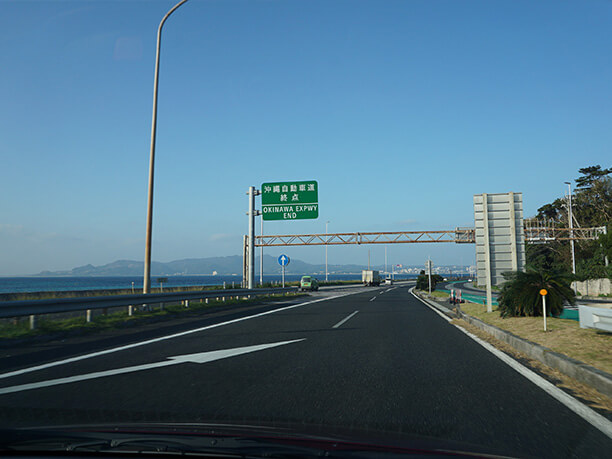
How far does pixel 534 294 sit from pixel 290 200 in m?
16.6

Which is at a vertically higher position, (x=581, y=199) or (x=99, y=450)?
(x=581, y=199)

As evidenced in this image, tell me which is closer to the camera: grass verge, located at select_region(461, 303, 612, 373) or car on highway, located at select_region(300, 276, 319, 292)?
grass verge, located at select_region(461, 303, 612, 373)

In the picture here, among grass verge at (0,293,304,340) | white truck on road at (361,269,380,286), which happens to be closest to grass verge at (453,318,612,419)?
grass verge at (0,293,304,340)

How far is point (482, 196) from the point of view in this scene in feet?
49.6

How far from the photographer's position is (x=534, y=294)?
493 inches

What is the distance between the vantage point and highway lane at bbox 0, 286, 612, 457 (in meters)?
3.98

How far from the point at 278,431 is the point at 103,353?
19.2 ft

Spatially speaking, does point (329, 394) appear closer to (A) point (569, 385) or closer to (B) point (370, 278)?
(A) point (569, 385)

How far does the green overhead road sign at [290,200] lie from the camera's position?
2712 centimetres

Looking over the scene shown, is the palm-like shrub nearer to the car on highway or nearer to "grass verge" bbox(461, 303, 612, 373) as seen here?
"grass verge" bbox(461, 303, 612, 373)

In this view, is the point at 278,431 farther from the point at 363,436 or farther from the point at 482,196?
the point at 482,196

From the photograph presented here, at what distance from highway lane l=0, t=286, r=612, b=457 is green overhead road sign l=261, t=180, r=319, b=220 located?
61.0 ft

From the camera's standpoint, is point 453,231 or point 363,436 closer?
point 363,436

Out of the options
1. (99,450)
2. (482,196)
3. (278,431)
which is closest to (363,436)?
(278,431)
